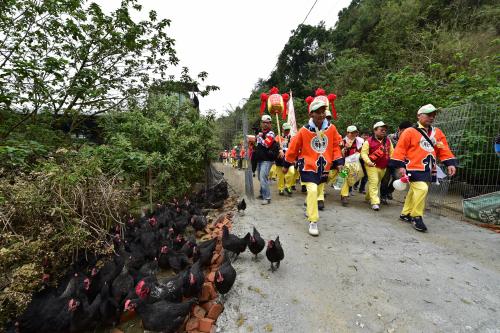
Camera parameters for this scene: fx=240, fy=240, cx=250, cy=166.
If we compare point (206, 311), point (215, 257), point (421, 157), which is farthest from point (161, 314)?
point (421, 157)

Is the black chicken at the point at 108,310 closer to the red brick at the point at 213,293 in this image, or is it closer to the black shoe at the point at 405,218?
the red brick at the point at 213,293

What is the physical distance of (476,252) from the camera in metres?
3.11

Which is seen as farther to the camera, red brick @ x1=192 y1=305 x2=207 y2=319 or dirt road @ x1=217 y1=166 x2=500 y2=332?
red brick @ x1=192 y1=305 x2=207 y2=319

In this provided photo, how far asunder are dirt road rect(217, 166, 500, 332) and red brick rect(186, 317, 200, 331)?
0.21 metres

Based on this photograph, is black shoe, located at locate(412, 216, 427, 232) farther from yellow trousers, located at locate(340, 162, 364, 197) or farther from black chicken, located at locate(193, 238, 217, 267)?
black chicken, located at locate(193, 238, 217, 267)

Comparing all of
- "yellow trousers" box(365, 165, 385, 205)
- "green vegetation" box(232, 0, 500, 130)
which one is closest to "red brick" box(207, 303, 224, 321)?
"yellow trousers" box(365, 165, 385, 205)

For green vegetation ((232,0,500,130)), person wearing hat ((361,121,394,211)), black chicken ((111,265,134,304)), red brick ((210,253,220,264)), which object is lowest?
red brick ((210,253,220,264))

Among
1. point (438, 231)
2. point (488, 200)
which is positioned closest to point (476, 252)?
point (438, 231)

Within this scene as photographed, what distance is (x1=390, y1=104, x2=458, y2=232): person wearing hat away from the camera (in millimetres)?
3855

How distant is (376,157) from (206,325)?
14.9 feet

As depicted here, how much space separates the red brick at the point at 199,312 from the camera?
6.90 ft

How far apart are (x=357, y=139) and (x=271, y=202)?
8.59ft

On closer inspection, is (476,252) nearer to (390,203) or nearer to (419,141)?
(419,141)

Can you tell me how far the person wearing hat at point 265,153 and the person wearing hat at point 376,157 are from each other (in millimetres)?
1946
